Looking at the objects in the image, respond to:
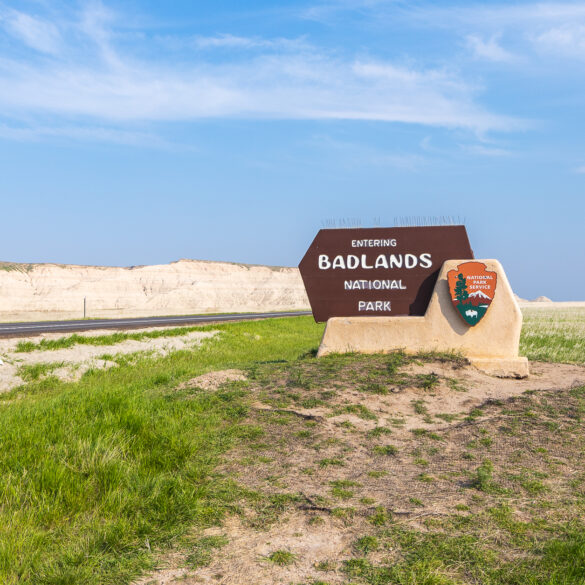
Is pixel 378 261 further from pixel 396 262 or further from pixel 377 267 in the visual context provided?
pixel 396 262

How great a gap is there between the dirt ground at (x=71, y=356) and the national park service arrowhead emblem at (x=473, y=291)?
27.8 ft

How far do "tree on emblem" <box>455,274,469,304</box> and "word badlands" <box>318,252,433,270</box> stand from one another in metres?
0.69

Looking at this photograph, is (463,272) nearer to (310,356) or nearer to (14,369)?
(310,356)

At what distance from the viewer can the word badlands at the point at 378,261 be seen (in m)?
10.4

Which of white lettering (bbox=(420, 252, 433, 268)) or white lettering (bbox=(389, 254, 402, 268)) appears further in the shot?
white lettering (bbox=(389, 254, 402, 268))

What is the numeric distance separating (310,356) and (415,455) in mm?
5645

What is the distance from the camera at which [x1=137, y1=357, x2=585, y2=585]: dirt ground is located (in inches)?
142

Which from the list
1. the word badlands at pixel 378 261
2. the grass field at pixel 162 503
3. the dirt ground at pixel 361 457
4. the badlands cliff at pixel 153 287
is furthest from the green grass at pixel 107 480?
the badlands cliff at pixel 153 287

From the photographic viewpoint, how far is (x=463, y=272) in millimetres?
9969

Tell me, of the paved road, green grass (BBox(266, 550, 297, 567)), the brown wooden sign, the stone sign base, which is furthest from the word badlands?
the paved road

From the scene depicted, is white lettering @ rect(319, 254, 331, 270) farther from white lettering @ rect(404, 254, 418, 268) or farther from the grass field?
the grass field

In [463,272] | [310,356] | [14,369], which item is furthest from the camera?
[14,369]

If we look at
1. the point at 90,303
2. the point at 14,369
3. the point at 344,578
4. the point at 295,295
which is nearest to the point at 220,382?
the point at 344,578

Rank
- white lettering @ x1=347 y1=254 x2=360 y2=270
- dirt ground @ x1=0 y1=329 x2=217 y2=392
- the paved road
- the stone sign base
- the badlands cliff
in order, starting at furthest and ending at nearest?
1. the badlands cliff
2. the paved road
3. dirt ground @ x1=0 y1=329 x2=217 y2=392
4. white lettering @ x1=347 y1=254 x2=360 y2=270
5. the stone sign base
